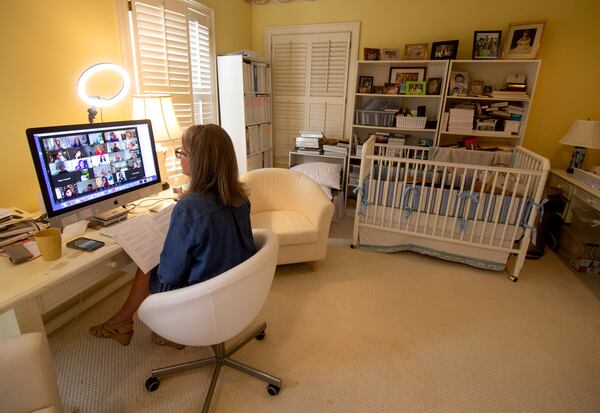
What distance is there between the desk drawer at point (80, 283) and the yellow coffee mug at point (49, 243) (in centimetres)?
12

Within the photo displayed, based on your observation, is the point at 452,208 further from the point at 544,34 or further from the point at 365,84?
the point at 544,34

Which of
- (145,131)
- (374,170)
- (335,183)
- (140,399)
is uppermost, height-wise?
A: (145,131)

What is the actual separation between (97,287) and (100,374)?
28.4 inches

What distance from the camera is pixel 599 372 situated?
5.66 ft

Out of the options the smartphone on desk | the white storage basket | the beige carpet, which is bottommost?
the beige carpet

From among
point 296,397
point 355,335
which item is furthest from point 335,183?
point 296,397

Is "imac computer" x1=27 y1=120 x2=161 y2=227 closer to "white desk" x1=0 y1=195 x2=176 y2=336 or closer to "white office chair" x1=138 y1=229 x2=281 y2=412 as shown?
"white desk" x1=0 y1=195 x2=176 y2=336

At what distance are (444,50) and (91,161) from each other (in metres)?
3.31

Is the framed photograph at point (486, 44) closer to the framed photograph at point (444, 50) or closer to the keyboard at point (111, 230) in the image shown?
the framed photograph at point (444, 50)

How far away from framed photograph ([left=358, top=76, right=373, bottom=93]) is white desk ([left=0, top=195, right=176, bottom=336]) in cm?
309

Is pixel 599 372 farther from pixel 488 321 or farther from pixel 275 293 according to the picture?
pixel 275 293

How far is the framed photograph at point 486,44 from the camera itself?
3.13 m

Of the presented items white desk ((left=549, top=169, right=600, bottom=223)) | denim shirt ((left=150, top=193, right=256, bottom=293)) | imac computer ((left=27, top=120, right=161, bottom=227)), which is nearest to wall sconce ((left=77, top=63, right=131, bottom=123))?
imac computer ((left=27, top=120, right=161, bottom=227))

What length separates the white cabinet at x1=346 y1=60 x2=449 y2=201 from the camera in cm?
346
